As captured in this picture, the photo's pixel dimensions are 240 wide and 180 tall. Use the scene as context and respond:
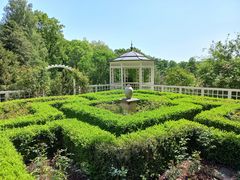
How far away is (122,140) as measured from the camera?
394cm

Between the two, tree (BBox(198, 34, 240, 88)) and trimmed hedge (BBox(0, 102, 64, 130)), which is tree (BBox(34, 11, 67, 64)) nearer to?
tree (BBox(198, 34, 240, 88))

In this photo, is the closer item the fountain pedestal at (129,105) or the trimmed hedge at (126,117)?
the trimmed hedge at (126,117)

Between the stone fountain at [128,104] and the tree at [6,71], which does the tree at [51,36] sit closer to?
the tree at [6,71]

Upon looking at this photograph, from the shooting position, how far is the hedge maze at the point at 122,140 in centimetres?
358

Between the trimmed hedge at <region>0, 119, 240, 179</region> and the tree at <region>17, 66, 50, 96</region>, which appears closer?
the trimmed hedge at <region>0, 119, 240, 179</region>

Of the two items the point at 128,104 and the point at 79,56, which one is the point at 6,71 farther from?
the point at 79,56

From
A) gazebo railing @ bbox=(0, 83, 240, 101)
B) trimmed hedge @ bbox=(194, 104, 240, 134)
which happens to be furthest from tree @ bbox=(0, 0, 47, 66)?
trimmed hedge @ bbox=(194, 104, 240, 134)

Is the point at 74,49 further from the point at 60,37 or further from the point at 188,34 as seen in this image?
the point at 188,34

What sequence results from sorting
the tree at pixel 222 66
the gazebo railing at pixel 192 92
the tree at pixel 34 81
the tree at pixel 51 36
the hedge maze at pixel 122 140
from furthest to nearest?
the tree at pixel 51 36 < the tree at pixel 222 66 < the tree at pixel 34 81 < the gazebo railing at pixel 192 92 < the hedge maze at pixel 122 140

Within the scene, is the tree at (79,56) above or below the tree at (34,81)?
above

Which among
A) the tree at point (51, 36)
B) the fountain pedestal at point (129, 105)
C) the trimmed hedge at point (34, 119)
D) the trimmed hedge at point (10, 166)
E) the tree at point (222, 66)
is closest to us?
the trimmed hedge at point (10, 166)

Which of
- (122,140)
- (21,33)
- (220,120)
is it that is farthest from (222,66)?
(21,33)

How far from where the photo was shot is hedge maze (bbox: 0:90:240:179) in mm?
3578

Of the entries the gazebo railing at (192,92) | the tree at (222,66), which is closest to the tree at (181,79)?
the tree at (222,66)
